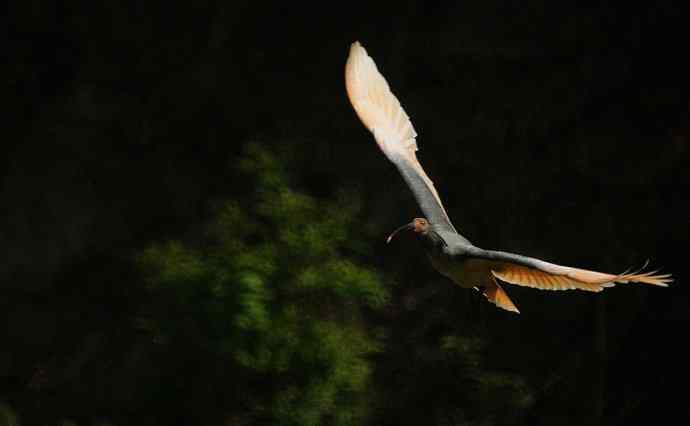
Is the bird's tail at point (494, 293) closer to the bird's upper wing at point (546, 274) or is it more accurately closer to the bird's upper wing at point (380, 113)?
the bird's upper wing at point (546, 274)

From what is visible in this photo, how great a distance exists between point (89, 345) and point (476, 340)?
221cm

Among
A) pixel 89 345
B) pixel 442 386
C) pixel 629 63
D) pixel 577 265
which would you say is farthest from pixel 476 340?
pixel 89 345

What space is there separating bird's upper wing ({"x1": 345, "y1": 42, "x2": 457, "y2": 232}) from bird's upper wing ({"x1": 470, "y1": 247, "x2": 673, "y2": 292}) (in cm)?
85

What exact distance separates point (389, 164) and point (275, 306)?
218 centimetres

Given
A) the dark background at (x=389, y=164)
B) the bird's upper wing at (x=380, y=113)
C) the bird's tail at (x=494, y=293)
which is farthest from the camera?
the dark background at (x=389, y=164)

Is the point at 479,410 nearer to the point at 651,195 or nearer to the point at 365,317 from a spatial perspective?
the point at 365,317

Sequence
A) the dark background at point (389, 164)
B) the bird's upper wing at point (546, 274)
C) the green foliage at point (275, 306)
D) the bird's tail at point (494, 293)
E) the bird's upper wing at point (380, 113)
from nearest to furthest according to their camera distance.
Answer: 1. the bird's upper wing at point (546, 274)
2. the bird's tail at point (494, 293)
3. the bird's upper wing at point (380, 113)
4. the green foliage at point (275, 306)
5. the dark background at point (389, 164)

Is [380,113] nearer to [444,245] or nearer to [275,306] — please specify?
[275,306]

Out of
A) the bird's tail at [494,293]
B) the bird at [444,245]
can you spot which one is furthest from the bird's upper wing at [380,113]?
the bird's tail at [494,293]

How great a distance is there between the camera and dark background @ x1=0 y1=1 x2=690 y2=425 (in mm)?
6109

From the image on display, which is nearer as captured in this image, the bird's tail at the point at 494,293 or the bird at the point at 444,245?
the bird at the point at 444,245

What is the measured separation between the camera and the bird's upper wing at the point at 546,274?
3346mm

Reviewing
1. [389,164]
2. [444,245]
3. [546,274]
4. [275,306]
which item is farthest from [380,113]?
[389,164]

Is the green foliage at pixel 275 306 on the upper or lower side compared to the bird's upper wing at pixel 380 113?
lower
